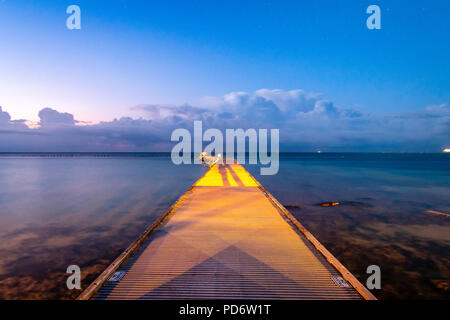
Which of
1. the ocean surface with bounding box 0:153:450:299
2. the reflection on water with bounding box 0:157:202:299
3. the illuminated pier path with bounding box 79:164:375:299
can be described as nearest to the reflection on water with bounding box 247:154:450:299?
the ocean surface with bounding box 0:153:450:299

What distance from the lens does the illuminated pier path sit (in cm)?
391

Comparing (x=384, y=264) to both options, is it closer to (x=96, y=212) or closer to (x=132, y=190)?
(x=96, y=212)

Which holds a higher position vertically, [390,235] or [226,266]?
[226,266]

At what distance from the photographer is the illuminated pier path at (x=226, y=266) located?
391cm

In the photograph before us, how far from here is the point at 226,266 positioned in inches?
185

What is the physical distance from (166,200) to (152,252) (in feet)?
37.6
